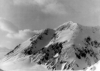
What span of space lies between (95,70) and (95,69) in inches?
119

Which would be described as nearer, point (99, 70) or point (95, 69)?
point (99, 70)

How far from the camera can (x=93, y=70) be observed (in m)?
142

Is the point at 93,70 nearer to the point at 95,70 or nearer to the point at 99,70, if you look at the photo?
the point at 95,70

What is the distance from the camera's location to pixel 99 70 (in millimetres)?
127562

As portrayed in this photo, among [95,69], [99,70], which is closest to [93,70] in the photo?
[95,69]

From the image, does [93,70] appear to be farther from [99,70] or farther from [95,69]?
[99,70]

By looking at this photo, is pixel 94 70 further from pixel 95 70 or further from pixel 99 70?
pixel 99 70

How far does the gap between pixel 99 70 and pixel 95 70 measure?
10229 millimetres

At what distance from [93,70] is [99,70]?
48.8 feet

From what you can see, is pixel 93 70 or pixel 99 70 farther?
pixel 93 70

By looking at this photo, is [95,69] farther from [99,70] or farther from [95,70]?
[99,70]

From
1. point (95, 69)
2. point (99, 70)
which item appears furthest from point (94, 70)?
point (99, 70)

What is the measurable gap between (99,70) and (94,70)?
39.9 ft

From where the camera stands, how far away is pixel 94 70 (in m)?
139
